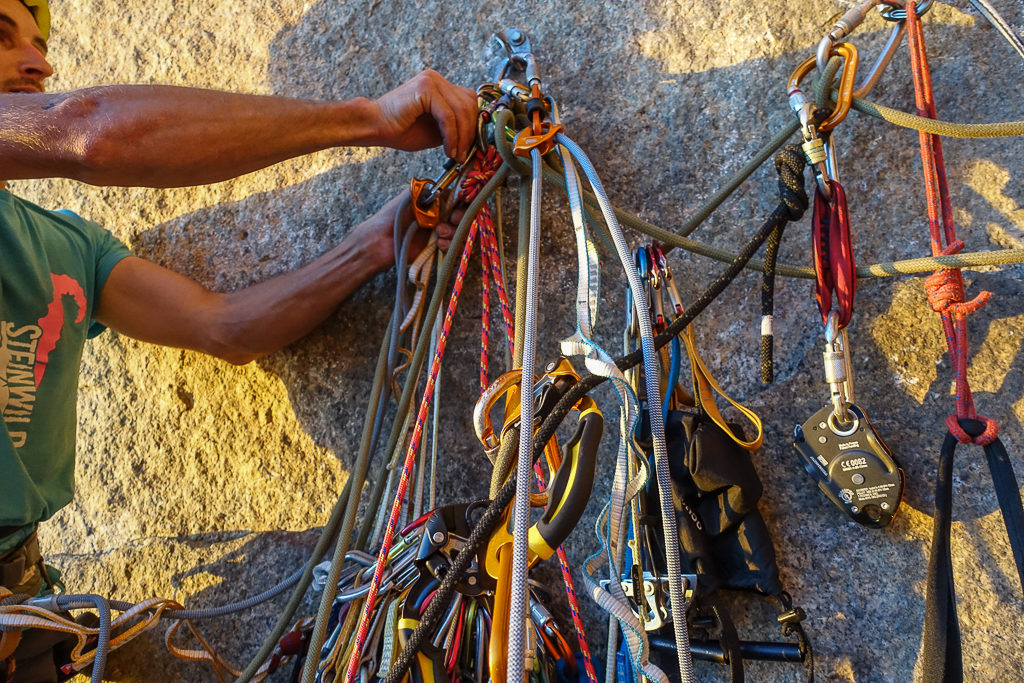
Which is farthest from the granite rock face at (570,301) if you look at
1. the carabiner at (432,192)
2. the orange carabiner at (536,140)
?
the orange carabiner at (536,140)

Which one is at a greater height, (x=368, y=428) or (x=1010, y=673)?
(x=368, y=428)

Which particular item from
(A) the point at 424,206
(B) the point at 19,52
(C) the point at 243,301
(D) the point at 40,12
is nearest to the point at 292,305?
(C) the point at 243,301

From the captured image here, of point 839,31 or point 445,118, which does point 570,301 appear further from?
point 839,31

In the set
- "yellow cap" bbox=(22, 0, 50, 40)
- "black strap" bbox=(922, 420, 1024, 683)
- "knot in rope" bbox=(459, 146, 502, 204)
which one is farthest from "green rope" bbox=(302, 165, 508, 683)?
"yellow cap" bbox=(22, 0, 50, 40)

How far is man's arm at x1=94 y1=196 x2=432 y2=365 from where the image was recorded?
1435 mm

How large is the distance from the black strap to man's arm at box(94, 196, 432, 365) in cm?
105

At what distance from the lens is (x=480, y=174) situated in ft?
4.27

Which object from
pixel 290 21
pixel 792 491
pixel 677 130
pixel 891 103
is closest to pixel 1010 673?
pixel 792 491

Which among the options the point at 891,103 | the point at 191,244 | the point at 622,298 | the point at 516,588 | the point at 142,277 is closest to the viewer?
the point at 516,588

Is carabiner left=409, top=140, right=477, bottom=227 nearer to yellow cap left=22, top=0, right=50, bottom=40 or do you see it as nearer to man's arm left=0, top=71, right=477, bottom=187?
man's arm left=0, top=71, right=477, bottom=187

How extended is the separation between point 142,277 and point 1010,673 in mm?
1737

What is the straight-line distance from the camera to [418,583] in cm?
107

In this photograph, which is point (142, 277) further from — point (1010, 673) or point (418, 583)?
point (1010, 673)

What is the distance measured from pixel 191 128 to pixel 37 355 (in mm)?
600
